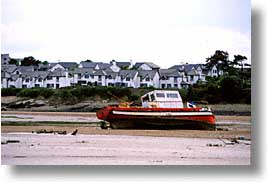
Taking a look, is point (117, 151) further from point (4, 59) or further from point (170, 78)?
point (4, 59)

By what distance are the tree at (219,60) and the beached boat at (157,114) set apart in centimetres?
29

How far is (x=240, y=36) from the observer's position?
333cm

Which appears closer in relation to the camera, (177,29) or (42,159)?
(42,159)

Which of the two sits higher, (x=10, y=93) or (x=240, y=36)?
(x=240, y=36)

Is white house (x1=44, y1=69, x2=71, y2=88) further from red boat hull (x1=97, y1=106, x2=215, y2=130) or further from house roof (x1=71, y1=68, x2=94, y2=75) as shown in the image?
red boat hull (x1=97, y1=106, x2=215, y2=130)

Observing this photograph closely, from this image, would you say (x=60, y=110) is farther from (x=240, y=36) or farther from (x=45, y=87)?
(x=240, y=36)

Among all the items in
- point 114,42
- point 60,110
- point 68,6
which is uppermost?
point 68,6

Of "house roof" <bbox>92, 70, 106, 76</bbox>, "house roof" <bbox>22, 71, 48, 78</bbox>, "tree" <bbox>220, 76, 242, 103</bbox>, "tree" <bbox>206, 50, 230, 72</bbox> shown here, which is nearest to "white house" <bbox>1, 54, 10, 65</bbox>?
"house roof" <bbox>22, 71, 48, 78</bbox>

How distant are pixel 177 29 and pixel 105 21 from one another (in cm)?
47

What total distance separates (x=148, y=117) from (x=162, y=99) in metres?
0.15

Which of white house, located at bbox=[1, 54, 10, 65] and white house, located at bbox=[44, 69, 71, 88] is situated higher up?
white house, located at bbox=[1, 54, 10, 65]

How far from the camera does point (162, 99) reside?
3.36 metres


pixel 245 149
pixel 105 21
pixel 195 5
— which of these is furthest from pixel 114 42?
pixel 245 149

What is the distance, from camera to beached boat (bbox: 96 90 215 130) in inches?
132
